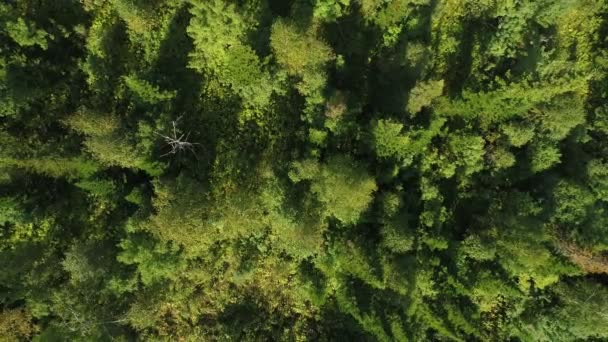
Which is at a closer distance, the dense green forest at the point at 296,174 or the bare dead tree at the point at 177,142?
the dense green forest at the point at 296,174

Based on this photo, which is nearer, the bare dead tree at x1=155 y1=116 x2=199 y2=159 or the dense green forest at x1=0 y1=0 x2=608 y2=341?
the dense green forest at x1=0 y1=0 x2=608 y2=341

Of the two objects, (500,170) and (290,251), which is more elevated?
(500,170)

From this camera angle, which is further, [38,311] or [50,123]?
[50,123]

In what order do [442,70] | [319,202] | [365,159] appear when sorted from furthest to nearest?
1. [442,70]
2. [365,159]
3. [319,202]

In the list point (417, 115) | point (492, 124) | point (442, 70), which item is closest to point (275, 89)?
point (417, 115)

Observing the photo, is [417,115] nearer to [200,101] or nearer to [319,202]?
[319,202]
